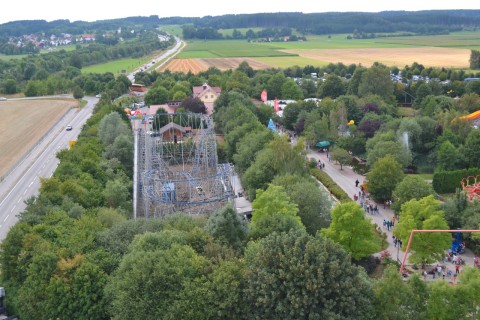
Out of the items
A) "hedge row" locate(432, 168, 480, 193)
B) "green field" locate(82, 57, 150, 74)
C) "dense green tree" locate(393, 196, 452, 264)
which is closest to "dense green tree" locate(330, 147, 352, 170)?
"hedge row" locate(432, 168, 480, 193)

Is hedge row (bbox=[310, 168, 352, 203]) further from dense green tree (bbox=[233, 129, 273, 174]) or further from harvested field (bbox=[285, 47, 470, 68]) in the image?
harvested field (bbox=[285, 47, 470, 68])

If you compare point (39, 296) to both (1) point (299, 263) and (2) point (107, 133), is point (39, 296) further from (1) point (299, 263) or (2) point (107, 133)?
(2) point (107, 133)

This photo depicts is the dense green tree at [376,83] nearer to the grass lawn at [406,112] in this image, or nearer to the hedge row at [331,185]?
the grass lawn at [406,112]

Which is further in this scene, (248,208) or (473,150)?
(473,150)

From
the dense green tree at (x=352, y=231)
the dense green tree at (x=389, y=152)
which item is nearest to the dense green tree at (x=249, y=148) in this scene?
the dense green tree at (x=389, y=152)

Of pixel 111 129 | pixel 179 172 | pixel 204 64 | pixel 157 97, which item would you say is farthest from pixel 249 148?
pixel 204 64

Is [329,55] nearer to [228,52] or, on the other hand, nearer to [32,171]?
[228,52]
